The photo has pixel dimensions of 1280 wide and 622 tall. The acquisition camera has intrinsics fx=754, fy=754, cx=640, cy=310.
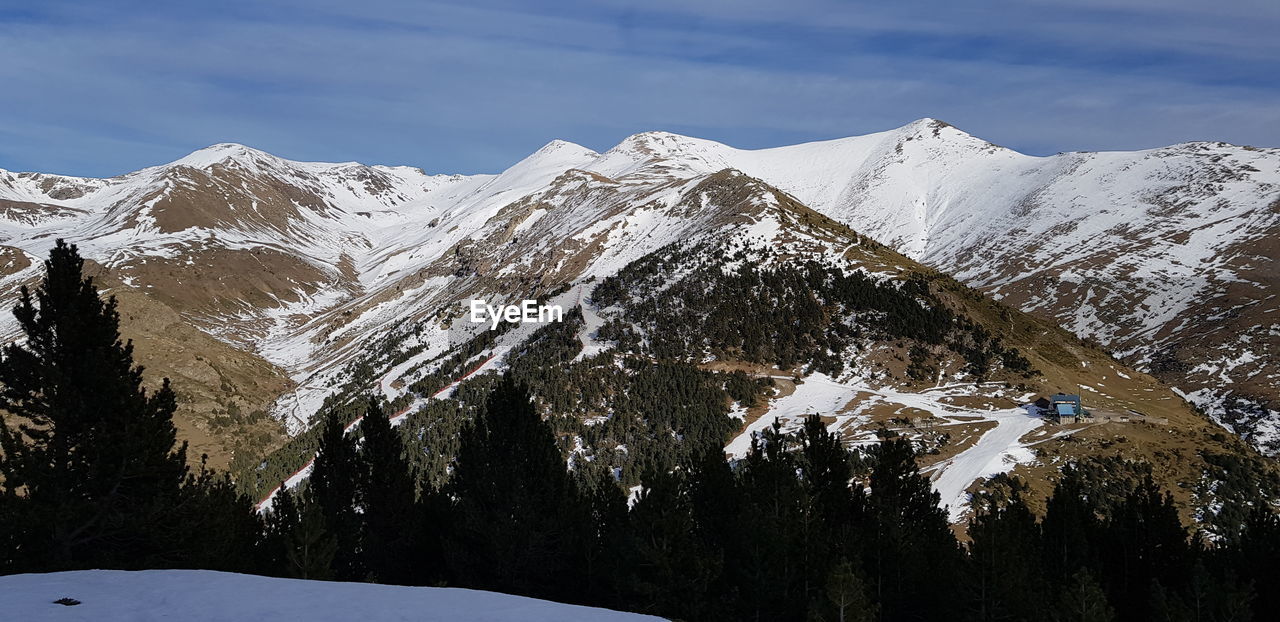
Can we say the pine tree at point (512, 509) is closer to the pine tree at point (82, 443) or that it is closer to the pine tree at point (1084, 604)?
the pine tree at point (82, 443)

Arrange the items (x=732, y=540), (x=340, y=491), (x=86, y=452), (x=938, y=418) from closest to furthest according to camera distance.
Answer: (x=86, y=452), (x=732, y=540), (x=340, y=491), (x=938, y=418)

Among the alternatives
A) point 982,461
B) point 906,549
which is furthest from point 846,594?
point 982,461

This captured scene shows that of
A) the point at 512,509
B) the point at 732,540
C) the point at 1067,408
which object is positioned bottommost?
the point at 732,540

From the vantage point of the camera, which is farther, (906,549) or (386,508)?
(386,508)

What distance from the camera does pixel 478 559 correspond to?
35344 millimetres

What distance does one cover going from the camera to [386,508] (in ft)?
127

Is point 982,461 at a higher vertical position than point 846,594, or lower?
higher

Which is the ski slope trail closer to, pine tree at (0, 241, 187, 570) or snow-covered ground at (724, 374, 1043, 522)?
snow-covered ground at (724, 374, 1043, 522)

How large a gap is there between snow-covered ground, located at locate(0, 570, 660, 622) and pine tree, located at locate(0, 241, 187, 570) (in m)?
7.77

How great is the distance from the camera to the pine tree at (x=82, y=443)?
83.6 ft

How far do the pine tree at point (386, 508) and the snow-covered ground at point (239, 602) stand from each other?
709 inches

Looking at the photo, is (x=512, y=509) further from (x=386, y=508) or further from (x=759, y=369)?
(x=759, y=369)

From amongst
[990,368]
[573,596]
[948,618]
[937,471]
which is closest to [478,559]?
[573,596]

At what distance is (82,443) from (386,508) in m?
14.7
